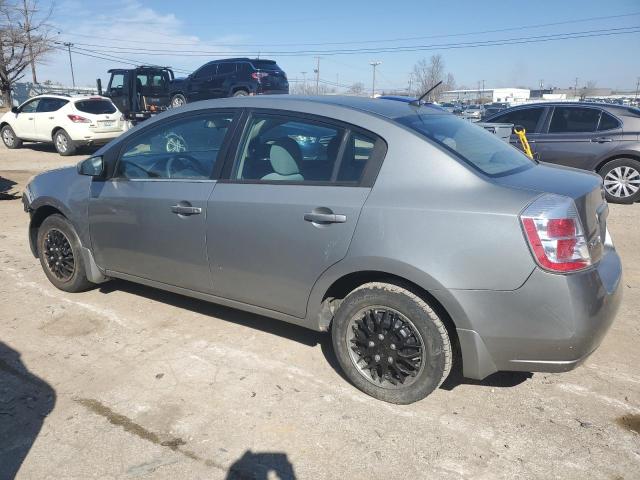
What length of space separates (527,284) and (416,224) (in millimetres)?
604

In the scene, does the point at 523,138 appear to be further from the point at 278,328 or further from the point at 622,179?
the point at 278,328

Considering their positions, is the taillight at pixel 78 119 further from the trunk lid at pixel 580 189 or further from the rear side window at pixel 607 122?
the trunk lid at pixel 580 189

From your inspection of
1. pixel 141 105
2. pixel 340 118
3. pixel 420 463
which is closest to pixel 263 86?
pixel 141 105

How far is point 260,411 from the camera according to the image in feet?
9.55

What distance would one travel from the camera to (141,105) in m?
19.3

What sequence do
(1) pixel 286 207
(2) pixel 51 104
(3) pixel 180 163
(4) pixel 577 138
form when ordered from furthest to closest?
(2) pixel 51 104 → (4) pixel 577 138 → (3) pixel 180 163 → (1) pixel 286 207

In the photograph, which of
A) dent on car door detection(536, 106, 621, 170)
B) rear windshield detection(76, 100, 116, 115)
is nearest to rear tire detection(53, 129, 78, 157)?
rear windshield detection(76, 100, 116, 115)


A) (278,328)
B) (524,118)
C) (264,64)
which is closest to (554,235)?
(278,328)

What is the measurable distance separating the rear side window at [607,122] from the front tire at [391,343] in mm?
7437

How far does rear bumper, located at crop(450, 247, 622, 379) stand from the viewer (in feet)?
8.01

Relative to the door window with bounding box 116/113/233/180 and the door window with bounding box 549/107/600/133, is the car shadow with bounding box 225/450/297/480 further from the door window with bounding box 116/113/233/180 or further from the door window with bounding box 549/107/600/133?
the door window with bounding box 549/107/600/133

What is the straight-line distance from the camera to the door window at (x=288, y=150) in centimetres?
308

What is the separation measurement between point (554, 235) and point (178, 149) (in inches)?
103

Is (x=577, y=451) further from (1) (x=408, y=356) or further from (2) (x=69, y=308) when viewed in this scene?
(2) (x=69, y=308)
